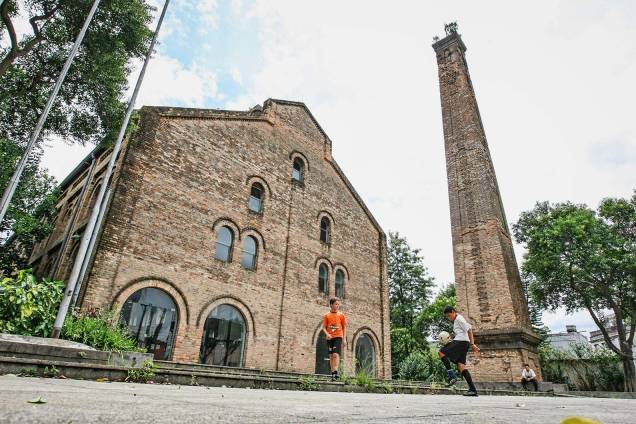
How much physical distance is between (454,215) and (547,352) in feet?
55.9

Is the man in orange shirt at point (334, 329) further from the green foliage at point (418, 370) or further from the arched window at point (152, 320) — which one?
the green foliage at point (418, 370)

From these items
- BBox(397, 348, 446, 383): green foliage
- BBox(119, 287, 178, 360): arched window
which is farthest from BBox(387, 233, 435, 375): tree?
BBox(119, 287, 178, 360): arched window


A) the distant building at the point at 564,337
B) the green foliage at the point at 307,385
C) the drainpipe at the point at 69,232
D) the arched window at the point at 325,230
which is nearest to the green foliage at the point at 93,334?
the green foliage at the point at 307,385

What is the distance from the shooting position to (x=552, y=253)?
1762 centimetres

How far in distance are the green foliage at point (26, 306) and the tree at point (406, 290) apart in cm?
2412

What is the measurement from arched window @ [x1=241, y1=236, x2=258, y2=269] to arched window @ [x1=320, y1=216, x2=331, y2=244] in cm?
393

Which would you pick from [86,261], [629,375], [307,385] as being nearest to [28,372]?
[307,385]

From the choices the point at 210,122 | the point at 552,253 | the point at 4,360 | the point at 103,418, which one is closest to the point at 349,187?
the point at 210,122

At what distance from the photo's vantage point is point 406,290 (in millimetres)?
29062

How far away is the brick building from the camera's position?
1028 cm

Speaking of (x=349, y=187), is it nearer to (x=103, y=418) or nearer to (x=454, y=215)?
(x=454, y=215)

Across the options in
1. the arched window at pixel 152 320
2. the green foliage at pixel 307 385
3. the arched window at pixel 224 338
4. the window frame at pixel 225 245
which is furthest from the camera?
the window frame at pixel 225 245

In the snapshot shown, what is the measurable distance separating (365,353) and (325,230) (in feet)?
18.9

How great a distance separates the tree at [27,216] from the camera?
14469 millimetres
